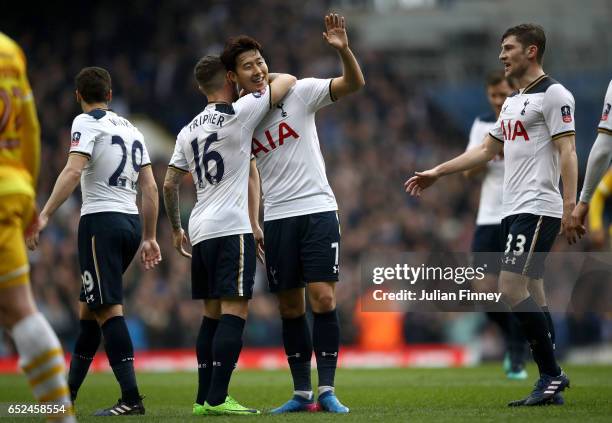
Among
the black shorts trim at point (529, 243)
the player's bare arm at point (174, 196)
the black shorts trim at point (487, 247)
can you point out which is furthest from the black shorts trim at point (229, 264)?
the black shorts trim at point (487, 247)

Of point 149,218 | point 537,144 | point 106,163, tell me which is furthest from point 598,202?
point 106,163

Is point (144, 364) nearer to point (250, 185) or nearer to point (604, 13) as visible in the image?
point (250, 185)

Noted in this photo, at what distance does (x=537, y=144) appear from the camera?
7.31 meters

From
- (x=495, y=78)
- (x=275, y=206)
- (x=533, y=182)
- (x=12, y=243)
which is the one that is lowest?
(x=12, y=243)

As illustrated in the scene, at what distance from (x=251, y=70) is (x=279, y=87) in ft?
0.75

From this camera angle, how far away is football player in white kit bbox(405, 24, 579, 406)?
7145 mm

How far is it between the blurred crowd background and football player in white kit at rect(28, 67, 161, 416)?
372 inches

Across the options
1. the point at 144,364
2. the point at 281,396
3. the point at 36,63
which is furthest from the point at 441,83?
the point at 281,396

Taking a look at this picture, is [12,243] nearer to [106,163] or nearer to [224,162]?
[224,162]

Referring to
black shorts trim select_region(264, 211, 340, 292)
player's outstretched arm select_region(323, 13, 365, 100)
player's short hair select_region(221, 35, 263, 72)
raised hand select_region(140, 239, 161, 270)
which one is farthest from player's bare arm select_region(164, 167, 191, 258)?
player's outstretched arm select_region(323, 13, 365, 100)

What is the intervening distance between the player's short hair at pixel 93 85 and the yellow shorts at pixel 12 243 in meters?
2.70

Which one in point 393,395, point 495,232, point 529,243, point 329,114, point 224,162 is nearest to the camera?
point 224,162

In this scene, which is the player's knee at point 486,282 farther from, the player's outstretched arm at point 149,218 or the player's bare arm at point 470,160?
the player's outstretched arm at point 149,218

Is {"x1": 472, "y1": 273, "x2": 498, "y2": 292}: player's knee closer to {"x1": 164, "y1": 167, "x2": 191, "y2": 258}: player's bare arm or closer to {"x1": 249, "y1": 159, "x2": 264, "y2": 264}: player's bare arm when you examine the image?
{"x1": 249, "y1": 159, "x2": 264, "y2": 264}: player's bare arm
